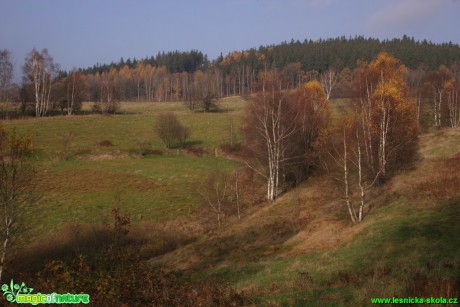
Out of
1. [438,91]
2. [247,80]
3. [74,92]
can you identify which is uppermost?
[247,80]

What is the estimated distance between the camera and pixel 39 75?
8669 centimetres

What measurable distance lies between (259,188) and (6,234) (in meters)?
29.2

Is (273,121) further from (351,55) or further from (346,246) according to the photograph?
(351,55)

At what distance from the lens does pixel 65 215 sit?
38812 millimetres

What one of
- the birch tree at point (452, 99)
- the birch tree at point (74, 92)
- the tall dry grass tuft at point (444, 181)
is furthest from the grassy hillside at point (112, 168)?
the birch tree at point (452, 99)

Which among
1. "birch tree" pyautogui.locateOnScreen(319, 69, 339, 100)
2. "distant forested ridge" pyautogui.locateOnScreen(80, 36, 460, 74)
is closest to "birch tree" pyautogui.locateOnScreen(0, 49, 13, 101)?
"birch tree" pyautogui.locateOnScreen(319, 69, 339, 100)

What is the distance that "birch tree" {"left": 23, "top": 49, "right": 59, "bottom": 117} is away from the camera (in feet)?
281

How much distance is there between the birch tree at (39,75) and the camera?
8562 centimetres

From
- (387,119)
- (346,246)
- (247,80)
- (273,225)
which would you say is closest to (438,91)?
(387,119)

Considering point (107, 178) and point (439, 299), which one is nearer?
point (439, 299)

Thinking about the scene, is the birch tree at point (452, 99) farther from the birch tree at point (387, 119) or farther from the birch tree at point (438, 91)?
the birch tree at point (387, 119)

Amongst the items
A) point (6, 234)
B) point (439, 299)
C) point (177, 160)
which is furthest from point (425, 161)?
point (177, 160)

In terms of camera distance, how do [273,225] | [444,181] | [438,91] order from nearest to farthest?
1. [444,181]
2. [273,225]
3. [438,91]

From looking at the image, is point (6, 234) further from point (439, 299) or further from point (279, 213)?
point (439, 299)
